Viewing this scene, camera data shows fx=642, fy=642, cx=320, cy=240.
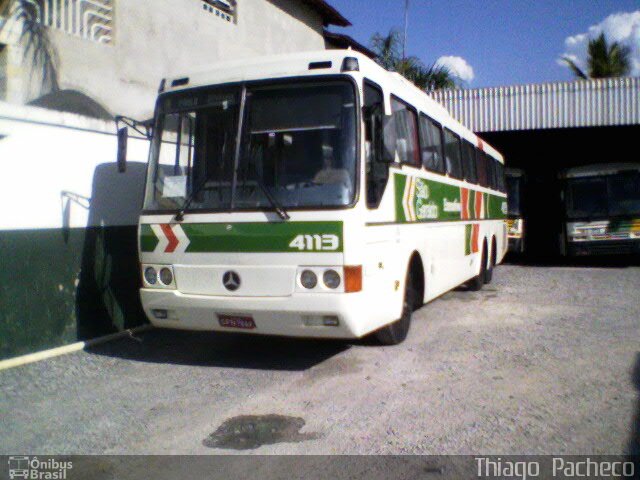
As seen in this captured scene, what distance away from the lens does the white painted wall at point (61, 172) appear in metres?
6.91

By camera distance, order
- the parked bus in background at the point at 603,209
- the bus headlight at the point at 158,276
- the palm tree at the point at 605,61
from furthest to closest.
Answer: the palm tree at the point at 605,61 < the parked bus in background at the point at 603,209 < the bus headlight at the point at 158,276

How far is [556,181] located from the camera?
18281 millimetres

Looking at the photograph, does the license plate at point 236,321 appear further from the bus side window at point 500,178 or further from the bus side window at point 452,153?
the bus side window at point 500,178

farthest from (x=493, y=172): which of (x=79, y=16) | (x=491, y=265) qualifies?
(x=79, y=16)

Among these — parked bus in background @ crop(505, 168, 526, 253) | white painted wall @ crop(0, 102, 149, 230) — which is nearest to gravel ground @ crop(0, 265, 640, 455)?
white painted wall @ crop(0, 102, 149, 230)

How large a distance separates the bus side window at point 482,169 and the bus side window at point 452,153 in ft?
6.50

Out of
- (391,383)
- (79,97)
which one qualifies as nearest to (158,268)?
(391,383)

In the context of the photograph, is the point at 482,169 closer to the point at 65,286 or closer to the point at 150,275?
the point at 150,275

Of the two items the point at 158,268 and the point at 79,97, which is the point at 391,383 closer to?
the point at 158,268

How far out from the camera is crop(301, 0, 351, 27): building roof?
1873 cm

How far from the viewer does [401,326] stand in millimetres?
7613

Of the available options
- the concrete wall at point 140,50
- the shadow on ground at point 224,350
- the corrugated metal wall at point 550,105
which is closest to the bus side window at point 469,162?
the shadow on ground at point 224,350

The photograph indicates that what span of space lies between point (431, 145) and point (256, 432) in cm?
535

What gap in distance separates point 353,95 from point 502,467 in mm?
3567
